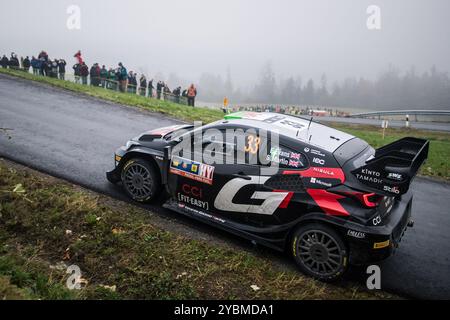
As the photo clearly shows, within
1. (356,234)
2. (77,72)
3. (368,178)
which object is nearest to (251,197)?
(356,234)

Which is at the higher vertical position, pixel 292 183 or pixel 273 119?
pixel 273 119

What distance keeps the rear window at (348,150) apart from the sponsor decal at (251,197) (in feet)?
2.72

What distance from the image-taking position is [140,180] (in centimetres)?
631

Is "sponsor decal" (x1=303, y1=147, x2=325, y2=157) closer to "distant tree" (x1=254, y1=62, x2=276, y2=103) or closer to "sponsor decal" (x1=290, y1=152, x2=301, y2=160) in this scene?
"sponsor decal" (x1=290, y1=152, x2=301, y2=160)

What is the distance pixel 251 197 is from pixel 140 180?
208cm

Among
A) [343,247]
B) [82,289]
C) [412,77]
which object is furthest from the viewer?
[412,77]

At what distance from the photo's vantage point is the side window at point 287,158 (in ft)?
16.6

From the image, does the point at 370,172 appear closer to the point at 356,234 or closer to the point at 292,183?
the point at 356,234

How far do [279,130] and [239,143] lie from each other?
2.01ft

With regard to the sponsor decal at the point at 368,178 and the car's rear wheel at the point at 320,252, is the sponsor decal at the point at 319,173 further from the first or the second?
the car's rear wheel at the point at 320,252

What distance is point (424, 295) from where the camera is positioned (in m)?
4.77
